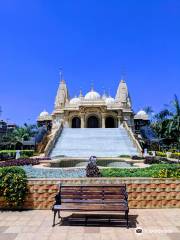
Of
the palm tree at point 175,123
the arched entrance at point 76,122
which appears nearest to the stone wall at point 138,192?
the palm tree at point 175,123

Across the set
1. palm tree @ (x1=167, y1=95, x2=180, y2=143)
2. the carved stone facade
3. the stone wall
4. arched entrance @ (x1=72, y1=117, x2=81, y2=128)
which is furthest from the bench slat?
arched entrance @ (x1=72, y1=117, x2=81, y2=128)

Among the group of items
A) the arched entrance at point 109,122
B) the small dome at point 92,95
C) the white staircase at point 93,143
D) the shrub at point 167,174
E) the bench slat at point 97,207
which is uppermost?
the small dome at point 92,95

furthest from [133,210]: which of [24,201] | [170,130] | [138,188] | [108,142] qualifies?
[108,142]

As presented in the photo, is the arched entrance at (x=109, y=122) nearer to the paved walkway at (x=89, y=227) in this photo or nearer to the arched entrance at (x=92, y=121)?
the arched entrance at (x=92, y=121)

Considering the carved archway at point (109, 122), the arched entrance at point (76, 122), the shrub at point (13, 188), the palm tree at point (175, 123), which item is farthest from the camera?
the arched entrance at point (76, 122)

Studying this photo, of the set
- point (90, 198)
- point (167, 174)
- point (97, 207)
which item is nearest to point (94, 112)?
point (167, 174)

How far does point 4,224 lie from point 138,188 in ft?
12.4

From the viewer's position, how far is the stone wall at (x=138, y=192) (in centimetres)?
934

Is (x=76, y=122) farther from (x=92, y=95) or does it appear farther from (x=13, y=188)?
(x=13, y=188)

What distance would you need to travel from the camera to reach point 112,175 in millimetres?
10469

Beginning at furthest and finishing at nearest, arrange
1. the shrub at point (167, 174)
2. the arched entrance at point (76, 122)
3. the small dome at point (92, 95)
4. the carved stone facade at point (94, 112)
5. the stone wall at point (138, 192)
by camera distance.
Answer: the small dome at point (92, 95), the arched entrance at point (76, 122), the carved stone facade at point (94, 112), the shrub at point (167, 174), the stone wall at point (138, 192)

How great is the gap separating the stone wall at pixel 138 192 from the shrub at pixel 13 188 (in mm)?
185

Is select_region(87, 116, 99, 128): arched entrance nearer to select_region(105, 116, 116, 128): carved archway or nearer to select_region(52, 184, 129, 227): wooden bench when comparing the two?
select_region(105, 116, 116, 128): carved archway

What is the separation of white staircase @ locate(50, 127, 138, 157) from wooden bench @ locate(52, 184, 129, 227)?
22432mm
